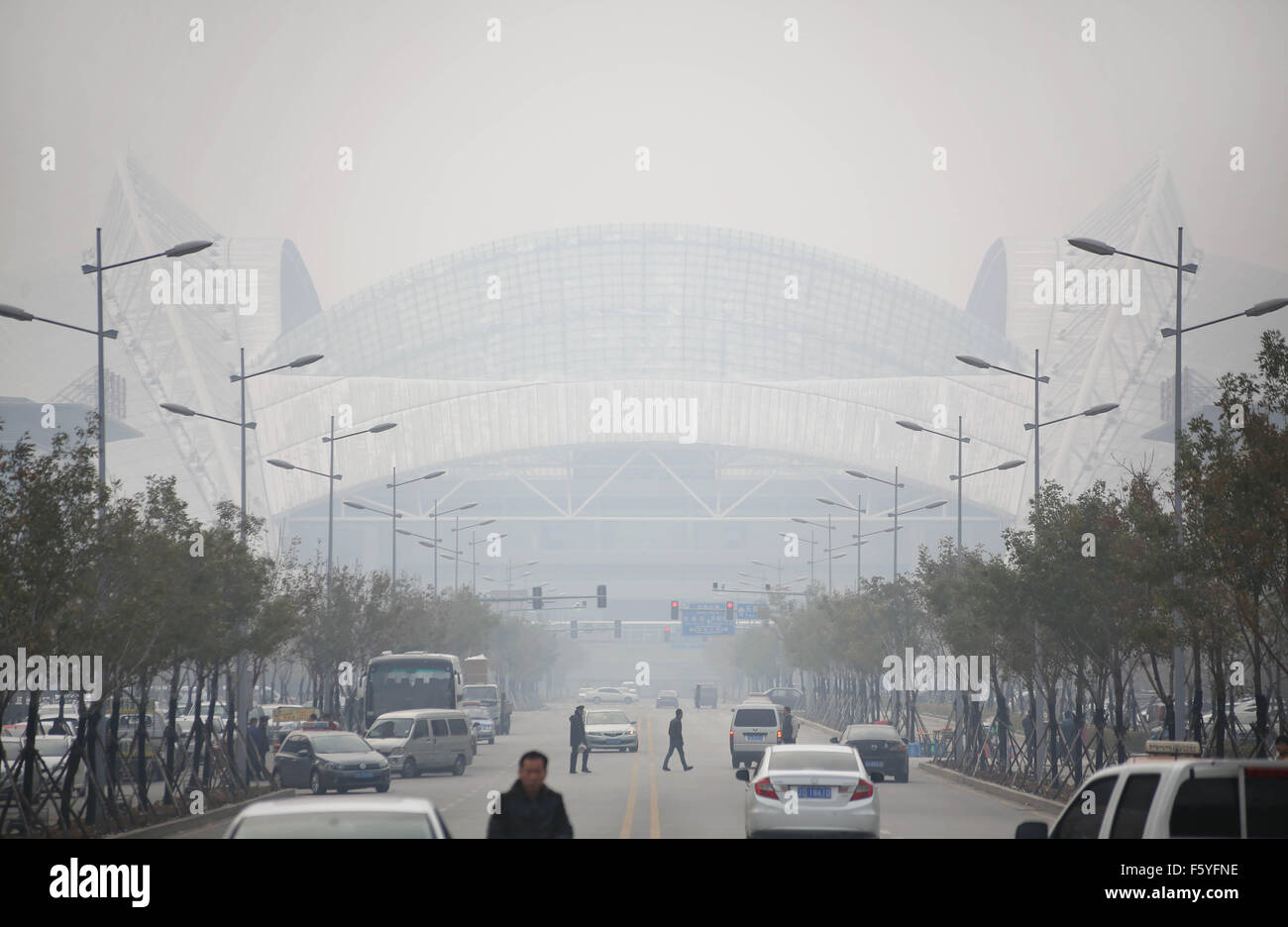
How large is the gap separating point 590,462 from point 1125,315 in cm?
5245

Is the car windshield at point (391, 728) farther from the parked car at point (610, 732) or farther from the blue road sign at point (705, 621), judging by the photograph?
the blue road sign at point (705, 621)

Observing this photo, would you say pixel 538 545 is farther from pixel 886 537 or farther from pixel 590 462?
pixel 886 537

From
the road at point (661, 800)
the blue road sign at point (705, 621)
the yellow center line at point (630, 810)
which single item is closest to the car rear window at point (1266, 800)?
the yellow center line at point (630, 810)

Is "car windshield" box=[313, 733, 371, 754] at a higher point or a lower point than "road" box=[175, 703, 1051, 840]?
higher

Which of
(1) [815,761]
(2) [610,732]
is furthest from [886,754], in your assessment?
(1) [815,761]

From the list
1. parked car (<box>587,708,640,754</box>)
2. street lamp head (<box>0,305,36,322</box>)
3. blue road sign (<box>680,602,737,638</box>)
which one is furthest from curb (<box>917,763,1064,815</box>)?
blue road sign (<box>680,602,737,638</box>)

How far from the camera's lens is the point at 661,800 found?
116ft

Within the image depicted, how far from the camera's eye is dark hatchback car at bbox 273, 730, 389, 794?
39094 millimetres

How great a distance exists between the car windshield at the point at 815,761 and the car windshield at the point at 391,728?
85.9 feet

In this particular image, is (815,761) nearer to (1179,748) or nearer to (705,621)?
(1179,748)

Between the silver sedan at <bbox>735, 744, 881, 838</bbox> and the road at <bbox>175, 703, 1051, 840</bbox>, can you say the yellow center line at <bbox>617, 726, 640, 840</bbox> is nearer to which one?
the road at <bbox>175, 703, 1051, 840</bbox>
